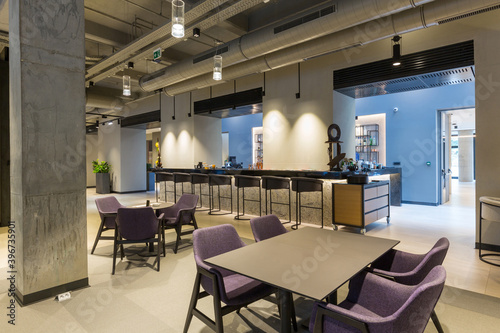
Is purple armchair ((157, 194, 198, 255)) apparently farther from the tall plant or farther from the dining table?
the tall plant

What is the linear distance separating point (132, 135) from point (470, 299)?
40.9 feet

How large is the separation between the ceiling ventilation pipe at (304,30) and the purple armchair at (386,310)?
10.8 ft

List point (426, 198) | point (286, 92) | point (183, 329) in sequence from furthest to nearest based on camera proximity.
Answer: point (426, 198) → point (286, 92) → point (183, 329)

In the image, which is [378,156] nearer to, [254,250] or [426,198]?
[426,198]

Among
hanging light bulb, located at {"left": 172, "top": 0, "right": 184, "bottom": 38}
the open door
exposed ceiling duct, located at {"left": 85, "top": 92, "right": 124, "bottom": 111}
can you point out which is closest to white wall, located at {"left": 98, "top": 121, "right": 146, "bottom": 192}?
exposed ceiling duct, located at {"left": 85, "top": 92, "right": 124, "bottom": 111}

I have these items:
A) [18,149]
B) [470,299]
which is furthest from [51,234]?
[470,299]

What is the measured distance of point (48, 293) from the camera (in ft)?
9.62

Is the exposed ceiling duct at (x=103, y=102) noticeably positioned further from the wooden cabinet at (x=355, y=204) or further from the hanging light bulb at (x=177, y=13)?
the wooden cabinet at (x=355, y=204)

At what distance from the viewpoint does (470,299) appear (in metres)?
2.79

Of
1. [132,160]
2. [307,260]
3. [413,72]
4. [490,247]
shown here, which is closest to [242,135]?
[132,160]

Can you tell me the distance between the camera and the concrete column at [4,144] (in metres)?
6.03

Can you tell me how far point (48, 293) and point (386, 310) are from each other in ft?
10.3

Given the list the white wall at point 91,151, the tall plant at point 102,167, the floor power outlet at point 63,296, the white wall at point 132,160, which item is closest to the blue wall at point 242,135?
the white wall at point 132,160

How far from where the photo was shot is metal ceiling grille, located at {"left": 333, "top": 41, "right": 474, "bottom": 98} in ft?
15.2
